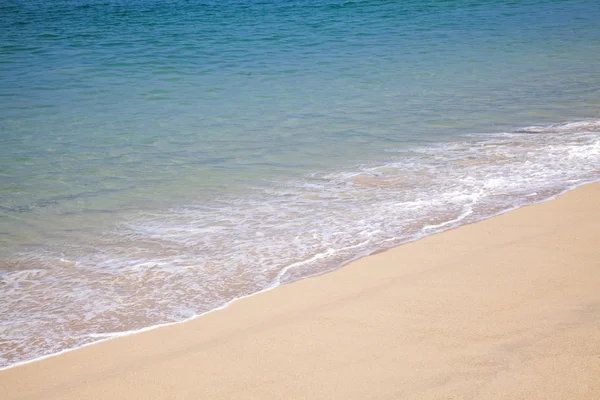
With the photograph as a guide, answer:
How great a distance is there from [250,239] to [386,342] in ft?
5.76

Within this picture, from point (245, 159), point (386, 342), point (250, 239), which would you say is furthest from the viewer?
point (245, 159)

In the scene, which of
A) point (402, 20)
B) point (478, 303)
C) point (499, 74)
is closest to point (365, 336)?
point (478, 303)

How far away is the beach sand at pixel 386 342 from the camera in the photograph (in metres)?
2.61

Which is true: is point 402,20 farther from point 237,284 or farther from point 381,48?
point 237,284

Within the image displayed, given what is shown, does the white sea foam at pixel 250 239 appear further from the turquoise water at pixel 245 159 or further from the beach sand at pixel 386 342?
the beach sand at pixel 386 342

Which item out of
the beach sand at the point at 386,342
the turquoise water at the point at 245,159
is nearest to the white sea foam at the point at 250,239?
the turquoise water at the point at 245,159

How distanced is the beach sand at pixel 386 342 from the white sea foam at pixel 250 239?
0.26 m

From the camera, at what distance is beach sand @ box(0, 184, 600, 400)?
2.61 m

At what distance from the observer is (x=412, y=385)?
259 centimetres

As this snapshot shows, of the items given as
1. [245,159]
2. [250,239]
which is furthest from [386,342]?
[245,159]

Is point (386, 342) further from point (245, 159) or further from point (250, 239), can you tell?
point (245, 159)

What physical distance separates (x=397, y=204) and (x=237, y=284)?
173 cm

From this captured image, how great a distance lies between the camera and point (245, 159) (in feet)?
22.0

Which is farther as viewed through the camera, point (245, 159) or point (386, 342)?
→ point (245, 159)
